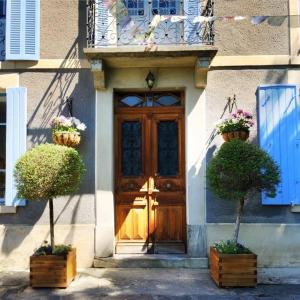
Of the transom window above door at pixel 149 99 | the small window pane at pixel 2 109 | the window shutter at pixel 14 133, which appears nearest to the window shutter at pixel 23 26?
the window shutter at pixel 14 133

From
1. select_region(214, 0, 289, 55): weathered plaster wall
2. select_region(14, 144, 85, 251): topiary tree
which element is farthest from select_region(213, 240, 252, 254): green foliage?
select_region(214, 0, 289, 55): weathered plaster wall

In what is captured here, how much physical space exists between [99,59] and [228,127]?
222 centimetres

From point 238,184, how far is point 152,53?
7.73ft

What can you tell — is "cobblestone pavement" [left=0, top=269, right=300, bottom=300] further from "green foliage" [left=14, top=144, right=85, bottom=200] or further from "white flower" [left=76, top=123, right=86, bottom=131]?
"white flower" [left=76, top=123, right=86, bottom=131]

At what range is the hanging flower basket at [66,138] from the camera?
6.41 m

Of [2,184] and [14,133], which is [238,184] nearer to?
[14,133]

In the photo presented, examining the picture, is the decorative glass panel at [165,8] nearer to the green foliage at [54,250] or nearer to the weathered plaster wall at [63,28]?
the weathered plaster wall at [63,28]

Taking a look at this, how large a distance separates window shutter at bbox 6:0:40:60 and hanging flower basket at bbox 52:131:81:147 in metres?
1.39

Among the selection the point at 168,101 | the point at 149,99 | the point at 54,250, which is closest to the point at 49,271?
the point at 54,250

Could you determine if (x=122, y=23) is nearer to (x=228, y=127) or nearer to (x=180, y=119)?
(x=180, y=119)

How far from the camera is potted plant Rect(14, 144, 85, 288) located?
560 cm

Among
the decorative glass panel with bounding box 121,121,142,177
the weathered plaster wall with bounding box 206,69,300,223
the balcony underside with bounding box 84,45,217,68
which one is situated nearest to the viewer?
the balcony underside with bounding box 84,45,217,68

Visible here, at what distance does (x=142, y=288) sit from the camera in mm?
5586

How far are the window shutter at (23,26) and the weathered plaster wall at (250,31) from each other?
9.65 feet
